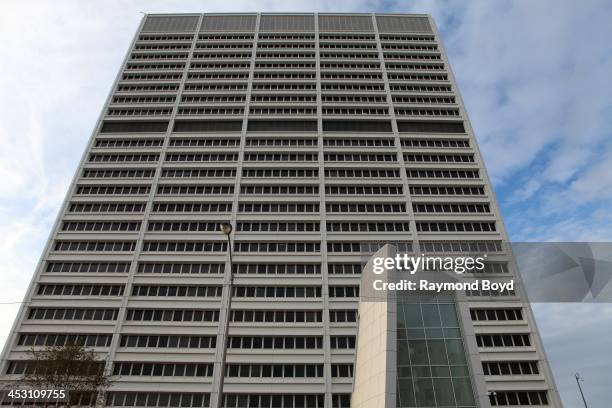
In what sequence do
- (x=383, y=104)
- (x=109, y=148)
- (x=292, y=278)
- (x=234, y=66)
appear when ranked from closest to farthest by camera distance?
(x=292, y=278) → (x=109, y=148) → (x=383, y=104) → (x=234, y=66)

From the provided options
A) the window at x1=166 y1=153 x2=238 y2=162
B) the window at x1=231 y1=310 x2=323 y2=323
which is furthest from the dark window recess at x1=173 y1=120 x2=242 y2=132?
the window at x1=231 y1=310 x2=323 y2=323

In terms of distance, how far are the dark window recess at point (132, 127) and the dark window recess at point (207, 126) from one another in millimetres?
2462

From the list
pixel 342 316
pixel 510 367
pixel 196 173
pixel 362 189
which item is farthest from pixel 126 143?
pixel 510 367

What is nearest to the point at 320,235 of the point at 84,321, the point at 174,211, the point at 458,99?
the point at 174,211

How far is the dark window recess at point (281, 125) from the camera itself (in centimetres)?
6334

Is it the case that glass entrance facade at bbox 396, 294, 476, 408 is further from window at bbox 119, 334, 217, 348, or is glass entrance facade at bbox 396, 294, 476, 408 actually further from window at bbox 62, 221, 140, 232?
window at bbox 62, 221, 140, 232

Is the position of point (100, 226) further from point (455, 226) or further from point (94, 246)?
point (455, 226)

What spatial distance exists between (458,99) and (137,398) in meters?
62.3

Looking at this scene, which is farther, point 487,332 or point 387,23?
point 387,23

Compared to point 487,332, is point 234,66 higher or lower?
higher

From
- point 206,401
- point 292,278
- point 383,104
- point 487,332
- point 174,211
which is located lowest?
point 206,401

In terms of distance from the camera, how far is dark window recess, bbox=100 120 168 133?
63.8m

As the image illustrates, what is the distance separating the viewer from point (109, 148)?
60906 mm

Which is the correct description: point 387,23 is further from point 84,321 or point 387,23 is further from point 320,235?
point 84,321
